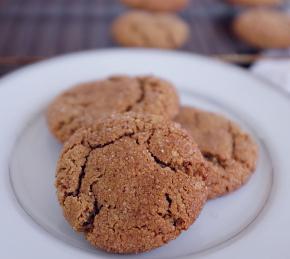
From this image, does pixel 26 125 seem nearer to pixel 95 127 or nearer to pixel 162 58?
pixel 95 127

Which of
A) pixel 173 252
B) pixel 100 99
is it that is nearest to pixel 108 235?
pixel 173 252

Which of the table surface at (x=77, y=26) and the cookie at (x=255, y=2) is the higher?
the cookie at (x=255, y=2)

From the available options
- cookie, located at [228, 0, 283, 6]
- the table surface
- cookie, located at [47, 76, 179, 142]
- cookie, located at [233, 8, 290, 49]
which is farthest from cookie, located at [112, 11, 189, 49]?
cookie, located at [47, 76, 179, 142]

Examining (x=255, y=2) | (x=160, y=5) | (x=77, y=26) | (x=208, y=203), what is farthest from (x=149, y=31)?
(x=208, y=203)

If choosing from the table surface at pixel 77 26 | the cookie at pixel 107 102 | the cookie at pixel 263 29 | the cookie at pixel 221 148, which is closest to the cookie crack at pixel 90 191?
the cookie at pixel 107 102

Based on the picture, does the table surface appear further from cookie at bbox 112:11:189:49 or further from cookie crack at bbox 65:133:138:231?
cookie crack at bbox 65:133:138:231

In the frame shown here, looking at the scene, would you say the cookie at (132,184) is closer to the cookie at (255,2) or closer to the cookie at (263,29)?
the cookie at (263,29)

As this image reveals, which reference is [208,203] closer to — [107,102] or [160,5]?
[107,102]

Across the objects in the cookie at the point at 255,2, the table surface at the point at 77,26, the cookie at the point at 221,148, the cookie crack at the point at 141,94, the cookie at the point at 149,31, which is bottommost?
the table surface at the point at 77,26
